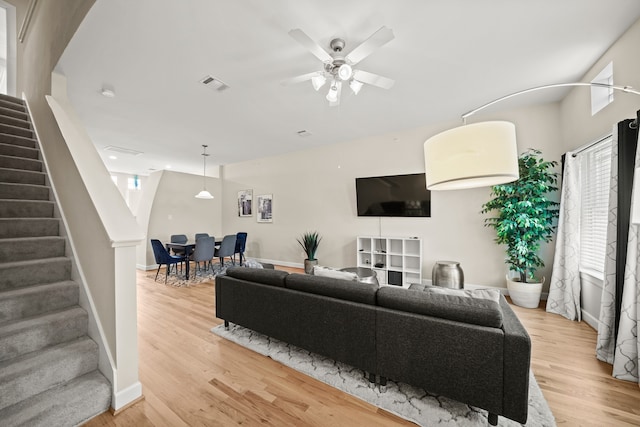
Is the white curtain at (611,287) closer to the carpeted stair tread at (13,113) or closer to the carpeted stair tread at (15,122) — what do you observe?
the carpeted stair tread at (15,122)

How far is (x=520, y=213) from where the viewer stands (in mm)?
3344

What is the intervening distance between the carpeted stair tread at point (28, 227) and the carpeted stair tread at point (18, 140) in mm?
1546

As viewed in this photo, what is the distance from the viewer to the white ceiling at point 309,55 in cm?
200

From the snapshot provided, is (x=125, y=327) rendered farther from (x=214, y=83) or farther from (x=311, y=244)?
(x=311, y=244)

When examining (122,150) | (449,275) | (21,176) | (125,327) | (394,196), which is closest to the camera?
(125,327)

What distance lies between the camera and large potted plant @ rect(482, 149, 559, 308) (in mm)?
3309

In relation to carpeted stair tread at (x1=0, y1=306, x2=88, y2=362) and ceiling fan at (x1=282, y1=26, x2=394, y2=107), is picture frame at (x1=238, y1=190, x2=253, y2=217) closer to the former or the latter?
ceiling fan at (x1=282, y1=26, x2=394, y2=107)

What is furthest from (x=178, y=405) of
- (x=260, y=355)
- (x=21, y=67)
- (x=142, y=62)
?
(x=21, y=67)

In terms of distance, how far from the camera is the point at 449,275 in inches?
152

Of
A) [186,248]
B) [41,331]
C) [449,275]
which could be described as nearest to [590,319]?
[449,275]

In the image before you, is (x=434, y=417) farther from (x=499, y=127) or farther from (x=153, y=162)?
(x=153, y=162)

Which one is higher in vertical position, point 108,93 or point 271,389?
point 108,93

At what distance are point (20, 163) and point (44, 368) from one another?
2.52 meters

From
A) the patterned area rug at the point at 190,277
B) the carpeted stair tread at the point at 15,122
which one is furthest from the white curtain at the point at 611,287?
the carpeted stair tread at the point at 15,122
